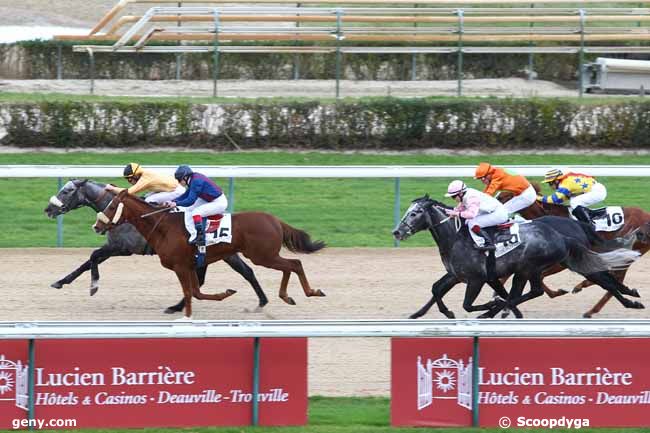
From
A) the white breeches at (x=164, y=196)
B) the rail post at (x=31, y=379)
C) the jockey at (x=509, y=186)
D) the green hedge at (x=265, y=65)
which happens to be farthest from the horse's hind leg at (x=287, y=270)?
the green hedge at (x=265, y=65)

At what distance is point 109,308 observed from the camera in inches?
392

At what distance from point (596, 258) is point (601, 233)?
0.67 meters

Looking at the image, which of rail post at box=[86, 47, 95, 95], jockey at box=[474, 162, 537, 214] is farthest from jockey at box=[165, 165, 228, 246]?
rail post at box=[86, 47, 95, 95]

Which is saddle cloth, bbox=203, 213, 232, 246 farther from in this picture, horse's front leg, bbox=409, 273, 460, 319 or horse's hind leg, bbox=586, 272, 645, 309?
horse's hind leg, bbox=586, 272, 645, 309

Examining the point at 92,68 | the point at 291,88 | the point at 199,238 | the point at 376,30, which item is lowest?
the point at 199,238

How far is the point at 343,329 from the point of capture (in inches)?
260

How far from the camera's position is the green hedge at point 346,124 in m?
16.7

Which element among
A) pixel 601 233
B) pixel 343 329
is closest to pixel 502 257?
pixel 601 233

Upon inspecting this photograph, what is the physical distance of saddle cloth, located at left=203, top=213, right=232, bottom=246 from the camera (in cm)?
954

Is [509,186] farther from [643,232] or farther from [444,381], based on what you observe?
[444,381]

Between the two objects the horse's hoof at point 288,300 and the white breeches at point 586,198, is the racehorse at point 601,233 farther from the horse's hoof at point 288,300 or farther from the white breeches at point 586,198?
the horse's hoof at point 288,300

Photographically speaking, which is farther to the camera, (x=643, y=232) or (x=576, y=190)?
(x=576, y=190)

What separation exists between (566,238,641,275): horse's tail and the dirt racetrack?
62 cm

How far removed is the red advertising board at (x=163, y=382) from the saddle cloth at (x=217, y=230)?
290 cm
